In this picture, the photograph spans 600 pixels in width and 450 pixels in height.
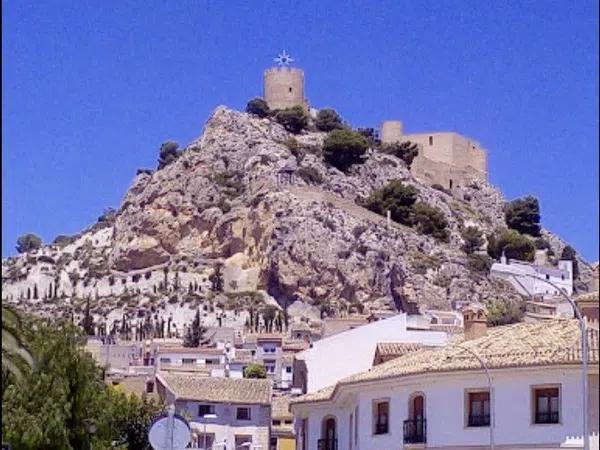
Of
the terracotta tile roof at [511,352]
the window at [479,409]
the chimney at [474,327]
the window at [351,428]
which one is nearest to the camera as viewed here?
the terracotta tile roof at [511,352]

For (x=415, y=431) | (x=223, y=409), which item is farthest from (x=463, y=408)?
(x=223, y=409)

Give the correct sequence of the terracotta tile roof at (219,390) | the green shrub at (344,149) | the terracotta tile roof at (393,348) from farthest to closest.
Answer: the green shrub at (344,149) < the terracotta tile roof at (219,390) < the terracotta tile roof at (393,348)

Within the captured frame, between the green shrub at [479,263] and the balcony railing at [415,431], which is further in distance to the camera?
the green shrub at [479,263]

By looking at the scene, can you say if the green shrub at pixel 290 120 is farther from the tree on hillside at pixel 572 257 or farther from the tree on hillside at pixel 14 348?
the tree on hillside at pixel 14 348

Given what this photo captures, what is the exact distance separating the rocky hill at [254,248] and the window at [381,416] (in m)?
115

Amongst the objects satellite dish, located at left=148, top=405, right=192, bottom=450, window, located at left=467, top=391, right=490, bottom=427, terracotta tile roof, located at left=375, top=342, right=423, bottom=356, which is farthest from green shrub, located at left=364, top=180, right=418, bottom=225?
satellite dish, located at left=148, top=405, right=192, bottom=450

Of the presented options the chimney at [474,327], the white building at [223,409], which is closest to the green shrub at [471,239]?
the white building at [223,409]

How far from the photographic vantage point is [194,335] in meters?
157

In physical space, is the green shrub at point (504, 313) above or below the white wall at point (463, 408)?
above

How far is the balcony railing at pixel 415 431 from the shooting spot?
45.7 metres

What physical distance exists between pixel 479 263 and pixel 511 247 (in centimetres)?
1091

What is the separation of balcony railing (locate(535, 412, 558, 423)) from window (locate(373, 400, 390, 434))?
600cm

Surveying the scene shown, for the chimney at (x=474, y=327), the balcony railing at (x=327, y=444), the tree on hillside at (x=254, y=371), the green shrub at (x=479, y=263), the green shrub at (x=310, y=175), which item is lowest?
the balcony railing at (x=327, y=444)

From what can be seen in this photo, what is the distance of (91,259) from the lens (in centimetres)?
19662
